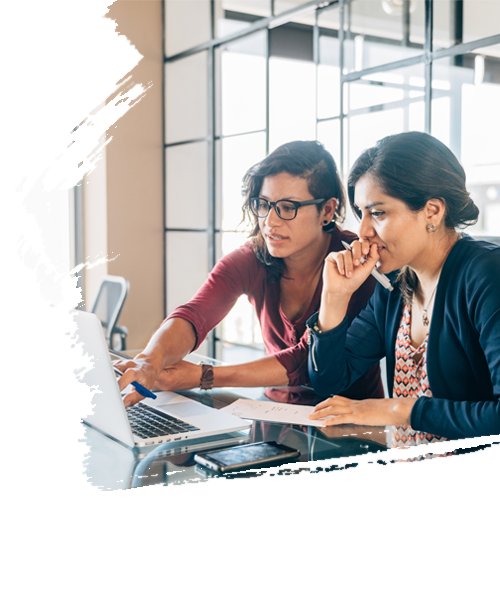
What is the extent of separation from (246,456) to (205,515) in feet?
0.34

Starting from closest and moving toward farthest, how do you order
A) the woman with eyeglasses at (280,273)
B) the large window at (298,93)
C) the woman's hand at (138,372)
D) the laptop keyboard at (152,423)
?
the laptop keyboard at (152,423) → the woman's hand at (138,372) → the woman with eyeglasses at (280,273) → the large window at (298,93)

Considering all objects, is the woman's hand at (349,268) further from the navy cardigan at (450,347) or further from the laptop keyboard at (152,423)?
the laptop keyboard at (152,423)

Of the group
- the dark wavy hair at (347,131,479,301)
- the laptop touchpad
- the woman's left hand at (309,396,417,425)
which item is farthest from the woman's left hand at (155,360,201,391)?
the dark wavy hair at (347,131,479,301)

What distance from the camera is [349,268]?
5.14ft

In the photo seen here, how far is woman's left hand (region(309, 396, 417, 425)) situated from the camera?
1.27 metres

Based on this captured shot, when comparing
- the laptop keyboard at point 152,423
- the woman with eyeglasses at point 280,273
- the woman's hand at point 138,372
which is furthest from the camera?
the woman with eyeglasses at point 280,273

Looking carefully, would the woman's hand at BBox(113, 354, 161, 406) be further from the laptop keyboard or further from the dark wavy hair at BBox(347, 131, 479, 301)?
the dark wavy hair at BBox(347, 131, 479, 301)

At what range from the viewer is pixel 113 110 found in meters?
4.55

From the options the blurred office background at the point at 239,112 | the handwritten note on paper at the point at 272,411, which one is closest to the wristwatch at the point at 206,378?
the handwritten note on paper at the point at 272,411

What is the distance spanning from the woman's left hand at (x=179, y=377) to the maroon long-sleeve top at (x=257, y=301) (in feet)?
0.79

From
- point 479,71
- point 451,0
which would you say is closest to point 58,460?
point 479,71

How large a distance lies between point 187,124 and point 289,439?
358 cm

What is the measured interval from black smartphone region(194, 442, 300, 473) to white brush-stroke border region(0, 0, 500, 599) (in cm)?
2

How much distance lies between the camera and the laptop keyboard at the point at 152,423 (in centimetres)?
118
